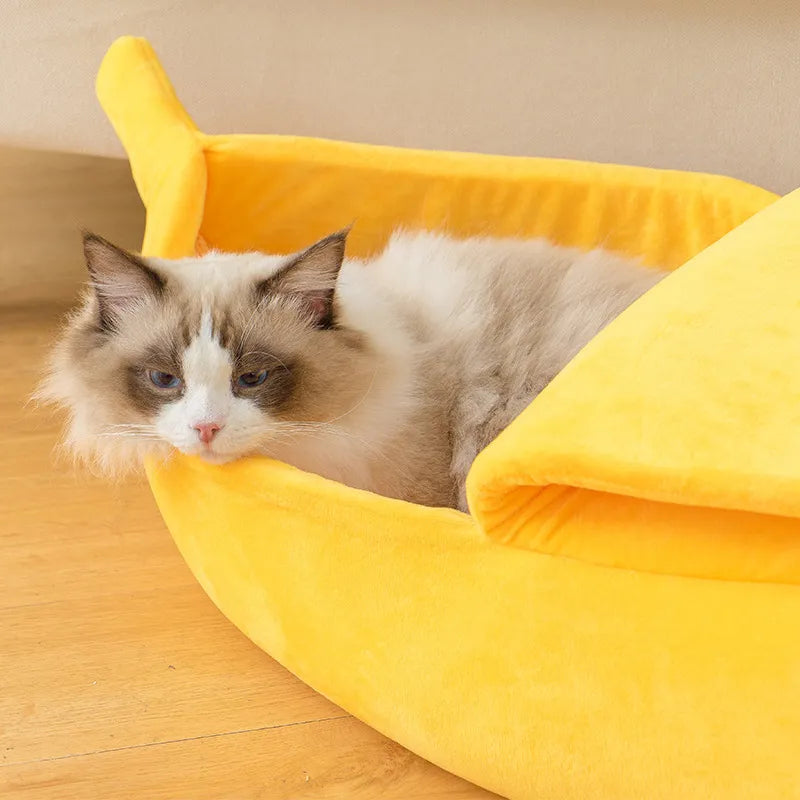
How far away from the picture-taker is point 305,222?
2.07m

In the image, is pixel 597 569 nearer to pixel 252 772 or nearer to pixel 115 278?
pixel 252 772

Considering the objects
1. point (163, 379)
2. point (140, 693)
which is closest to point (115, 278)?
point (163, 379)

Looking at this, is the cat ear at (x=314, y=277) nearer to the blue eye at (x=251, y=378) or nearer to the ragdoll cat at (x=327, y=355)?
the ragdoll cat at (x=327, y=355)

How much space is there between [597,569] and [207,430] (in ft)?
1.64

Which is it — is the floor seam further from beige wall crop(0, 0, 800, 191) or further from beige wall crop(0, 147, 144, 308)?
beige wall crop(0, 147, 144, 308)

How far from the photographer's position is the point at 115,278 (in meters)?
1.32

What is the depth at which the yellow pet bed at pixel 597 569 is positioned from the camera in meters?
1.01

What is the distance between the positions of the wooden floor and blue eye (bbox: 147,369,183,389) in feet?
1.60

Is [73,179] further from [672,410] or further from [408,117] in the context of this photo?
[672,410]

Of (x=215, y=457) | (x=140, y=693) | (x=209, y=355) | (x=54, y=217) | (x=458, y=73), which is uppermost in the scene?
(x=458, y=73)

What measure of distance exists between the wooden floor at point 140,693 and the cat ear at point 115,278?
Answer: 0.53m

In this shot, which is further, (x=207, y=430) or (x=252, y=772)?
(x=252, y=772)

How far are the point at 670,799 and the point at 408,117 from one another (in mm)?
1571

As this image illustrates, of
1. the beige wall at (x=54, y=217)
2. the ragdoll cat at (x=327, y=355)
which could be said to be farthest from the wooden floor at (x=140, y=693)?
the beige wall at (x=54, y=217)
